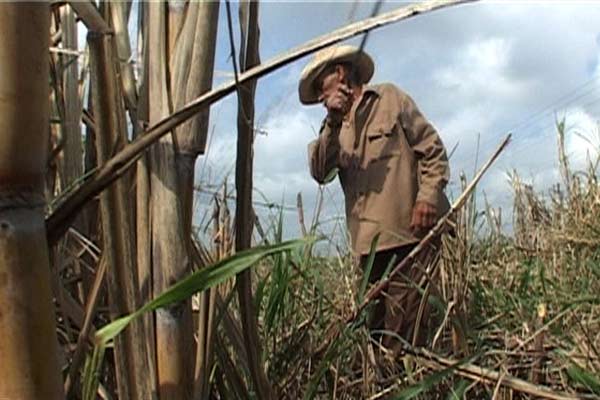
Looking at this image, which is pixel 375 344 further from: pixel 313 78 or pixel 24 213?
pixel 313 78

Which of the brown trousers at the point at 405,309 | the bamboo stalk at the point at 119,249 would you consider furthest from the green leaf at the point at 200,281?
the brown trousers at the point at 405,309

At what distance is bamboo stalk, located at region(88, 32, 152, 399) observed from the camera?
0.54m

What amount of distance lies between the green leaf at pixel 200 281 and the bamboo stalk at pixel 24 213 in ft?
0.26

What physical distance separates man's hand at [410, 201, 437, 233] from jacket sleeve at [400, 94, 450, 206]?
0.06 feet

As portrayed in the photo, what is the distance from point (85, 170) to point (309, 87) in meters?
2.50

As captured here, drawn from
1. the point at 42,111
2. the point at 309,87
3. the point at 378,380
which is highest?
the point at 309,87

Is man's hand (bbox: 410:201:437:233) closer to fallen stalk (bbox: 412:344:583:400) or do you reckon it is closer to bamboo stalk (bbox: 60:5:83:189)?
fallen stalk (bbox: 412:344:583:400)

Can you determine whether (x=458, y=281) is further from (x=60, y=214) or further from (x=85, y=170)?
(x=60, y=214)

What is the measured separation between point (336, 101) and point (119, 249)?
268 cm

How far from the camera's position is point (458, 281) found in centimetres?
155

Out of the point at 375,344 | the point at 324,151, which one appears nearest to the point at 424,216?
the point at 324,151

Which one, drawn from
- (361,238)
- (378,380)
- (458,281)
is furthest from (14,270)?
(361,238)

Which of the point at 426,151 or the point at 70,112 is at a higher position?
the point at 426,151

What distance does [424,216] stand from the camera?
9.94 ft
